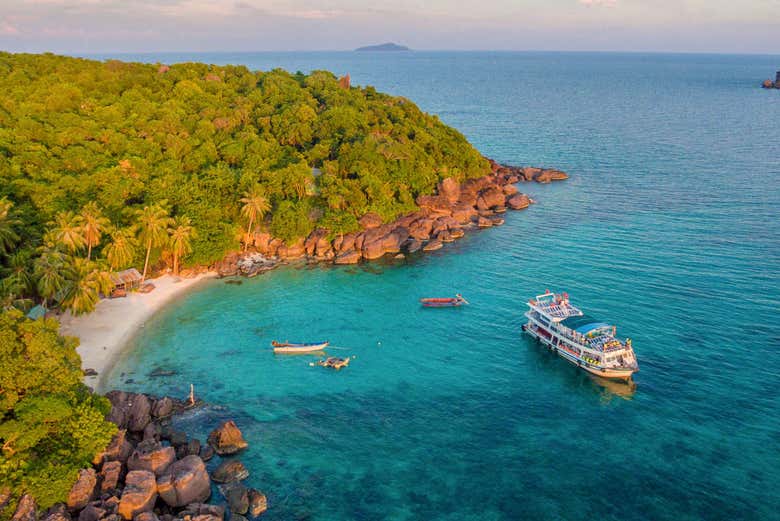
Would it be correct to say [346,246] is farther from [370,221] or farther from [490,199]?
[490,199]

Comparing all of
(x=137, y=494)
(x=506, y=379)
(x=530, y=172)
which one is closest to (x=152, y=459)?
(x=137, y=494)

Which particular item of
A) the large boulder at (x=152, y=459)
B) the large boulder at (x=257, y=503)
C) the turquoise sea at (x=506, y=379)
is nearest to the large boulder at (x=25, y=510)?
the large boulder at (x=152, y=459)

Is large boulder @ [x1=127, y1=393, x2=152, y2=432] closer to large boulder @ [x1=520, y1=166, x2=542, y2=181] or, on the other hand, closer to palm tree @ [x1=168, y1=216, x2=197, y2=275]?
palm tree @ [x1=168, y1=216, x2=197, y2=275]

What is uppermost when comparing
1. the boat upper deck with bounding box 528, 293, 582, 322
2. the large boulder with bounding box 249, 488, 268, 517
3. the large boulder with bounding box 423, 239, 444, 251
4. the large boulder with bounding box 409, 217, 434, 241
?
the large boulder with bounding box 409, 217, 434, 241

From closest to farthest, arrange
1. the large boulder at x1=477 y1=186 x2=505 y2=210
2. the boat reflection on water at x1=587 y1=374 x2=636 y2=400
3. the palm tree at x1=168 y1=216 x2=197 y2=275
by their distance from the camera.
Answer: the boat reflection on water at x1=587 y1=374 x2=636 y2=400, the palm tree at x1=168 y1=216 x2=197 y2=275, the large boulder at x1=477 y1=186 x2=505 y2=210

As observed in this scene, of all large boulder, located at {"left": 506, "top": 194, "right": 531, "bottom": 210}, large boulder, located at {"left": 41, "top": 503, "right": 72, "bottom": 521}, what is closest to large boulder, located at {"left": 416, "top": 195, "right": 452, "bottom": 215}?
large boulder, located at {"left": 506, "top": 194, "right": 531, "bottom": 210}

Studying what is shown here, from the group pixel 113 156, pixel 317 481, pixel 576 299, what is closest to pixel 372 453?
pixel 317 481

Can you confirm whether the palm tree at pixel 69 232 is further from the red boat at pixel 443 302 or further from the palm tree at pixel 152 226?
the red boat at pixel 443 302
